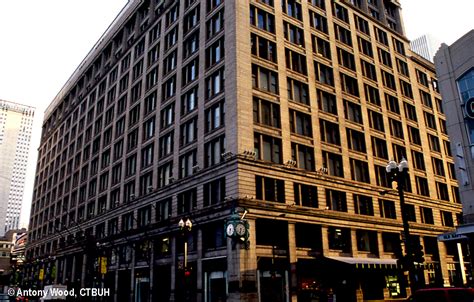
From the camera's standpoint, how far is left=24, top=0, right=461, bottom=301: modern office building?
39.2m

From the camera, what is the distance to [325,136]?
4772cm

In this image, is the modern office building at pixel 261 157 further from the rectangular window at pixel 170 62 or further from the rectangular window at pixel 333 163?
the rectangular window at pixel 170 62

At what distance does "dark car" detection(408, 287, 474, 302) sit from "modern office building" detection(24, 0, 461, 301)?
13.4m

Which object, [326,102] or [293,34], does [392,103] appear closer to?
[326,102]

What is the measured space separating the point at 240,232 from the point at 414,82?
4511 cm

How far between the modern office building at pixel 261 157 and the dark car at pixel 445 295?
13.4m

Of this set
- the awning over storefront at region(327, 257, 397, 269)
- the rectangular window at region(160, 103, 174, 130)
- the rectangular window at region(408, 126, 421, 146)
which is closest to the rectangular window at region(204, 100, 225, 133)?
the rectangular window at region(160, 103, 174, 130)

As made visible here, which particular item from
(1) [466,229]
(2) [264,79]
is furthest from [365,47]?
(1) [466,229]

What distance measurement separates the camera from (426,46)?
18438 centimetres

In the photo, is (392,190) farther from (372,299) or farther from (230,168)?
(230,168)

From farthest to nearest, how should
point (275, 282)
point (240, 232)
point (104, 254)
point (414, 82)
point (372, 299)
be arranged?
point (414, 82) → point (104, 254) → point (372, 299) → point (275, 282) → point (240, 232)

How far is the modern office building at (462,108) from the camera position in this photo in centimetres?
2961

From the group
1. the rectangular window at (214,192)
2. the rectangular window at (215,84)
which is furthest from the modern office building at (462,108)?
the rectangular window at (215,84)

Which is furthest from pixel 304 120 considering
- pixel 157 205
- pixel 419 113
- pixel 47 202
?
pixel 47 202
